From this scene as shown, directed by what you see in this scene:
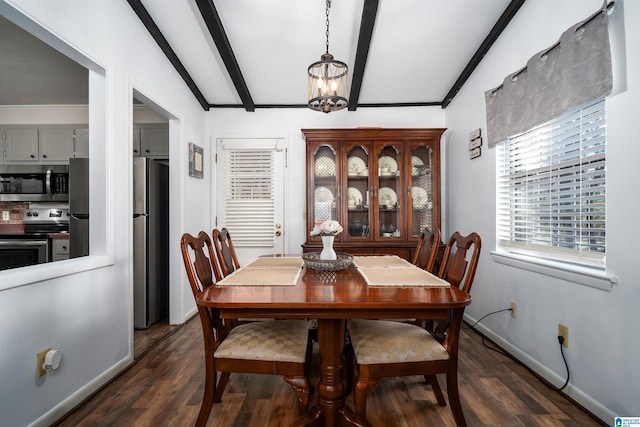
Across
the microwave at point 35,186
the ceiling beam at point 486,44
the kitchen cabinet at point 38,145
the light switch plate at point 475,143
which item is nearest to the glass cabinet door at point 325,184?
the light switch plate at point 475,143

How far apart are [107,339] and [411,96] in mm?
3588

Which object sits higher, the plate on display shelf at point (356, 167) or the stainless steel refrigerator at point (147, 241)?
the plate on display shelf at point (356, 167)

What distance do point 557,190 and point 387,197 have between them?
1.63m

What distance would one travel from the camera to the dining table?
1.22 meters

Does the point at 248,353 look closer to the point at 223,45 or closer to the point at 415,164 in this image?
the point at 223,45

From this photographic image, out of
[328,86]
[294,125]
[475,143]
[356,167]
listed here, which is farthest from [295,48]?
[475,143]

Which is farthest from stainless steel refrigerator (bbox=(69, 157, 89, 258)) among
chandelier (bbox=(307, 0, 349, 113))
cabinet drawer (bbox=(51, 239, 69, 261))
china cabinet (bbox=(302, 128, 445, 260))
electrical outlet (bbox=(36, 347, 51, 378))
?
chandelier (bbox=(307, 0, 349, 113))

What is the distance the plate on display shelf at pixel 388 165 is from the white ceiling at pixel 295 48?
2.44 ft

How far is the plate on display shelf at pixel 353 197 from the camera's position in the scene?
343cm

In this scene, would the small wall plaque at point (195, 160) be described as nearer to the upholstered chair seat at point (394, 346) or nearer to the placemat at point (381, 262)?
the placemat at point (381, 262)

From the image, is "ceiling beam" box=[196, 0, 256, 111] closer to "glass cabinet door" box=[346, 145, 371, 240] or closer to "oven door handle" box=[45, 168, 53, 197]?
"glass cabinet door" box=[346, 145, 371, 240]

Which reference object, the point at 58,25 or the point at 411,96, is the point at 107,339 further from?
the point at 411,96

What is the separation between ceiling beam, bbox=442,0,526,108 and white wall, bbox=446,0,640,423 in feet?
0.17

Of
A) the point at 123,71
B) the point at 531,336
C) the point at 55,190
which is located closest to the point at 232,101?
the point at 123,71
